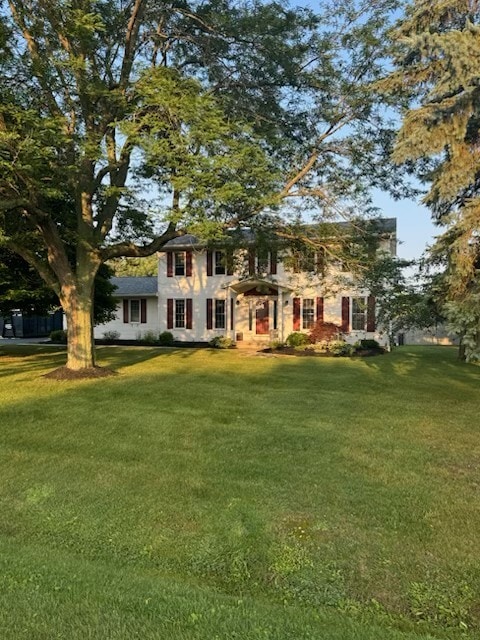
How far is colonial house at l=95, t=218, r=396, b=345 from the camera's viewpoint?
23344 mm

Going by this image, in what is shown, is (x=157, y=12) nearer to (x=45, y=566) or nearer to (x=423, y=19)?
(x=423, y=19)

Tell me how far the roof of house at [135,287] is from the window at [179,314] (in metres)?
1.49

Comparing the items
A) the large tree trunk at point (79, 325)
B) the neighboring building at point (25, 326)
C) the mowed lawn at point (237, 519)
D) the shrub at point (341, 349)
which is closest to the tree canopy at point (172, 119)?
the large tree trunk at point (79, 325)

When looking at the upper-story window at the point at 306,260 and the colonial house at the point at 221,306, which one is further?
the colonial house at the point at 221,306

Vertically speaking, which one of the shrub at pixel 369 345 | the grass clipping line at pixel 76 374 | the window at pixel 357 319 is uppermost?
the window at pixel 357 319

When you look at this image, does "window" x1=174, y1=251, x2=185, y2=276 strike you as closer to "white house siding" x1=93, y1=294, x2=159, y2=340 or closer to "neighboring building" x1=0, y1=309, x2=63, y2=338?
"white house siding" x1=93, y1=294, x2=159, y2=340

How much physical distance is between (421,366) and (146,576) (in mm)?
14915

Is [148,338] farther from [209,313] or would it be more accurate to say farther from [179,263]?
[179,263]

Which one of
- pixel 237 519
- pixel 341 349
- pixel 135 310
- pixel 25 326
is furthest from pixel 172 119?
pixel 25 326

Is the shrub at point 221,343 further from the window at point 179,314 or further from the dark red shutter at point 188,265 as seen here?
the dark red shutter at point 188,265

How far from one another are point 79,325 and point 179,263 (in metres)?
14.0

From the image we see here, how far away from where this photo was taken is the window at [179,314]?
26.4 m

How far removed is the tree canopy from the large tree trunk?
0.04 meters

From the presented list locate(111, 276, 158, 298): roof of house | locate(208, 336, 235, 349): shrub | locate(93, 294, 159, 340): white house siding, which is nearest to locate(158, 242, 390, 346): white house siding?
locate(93, 294, 159, 340): white house siding
